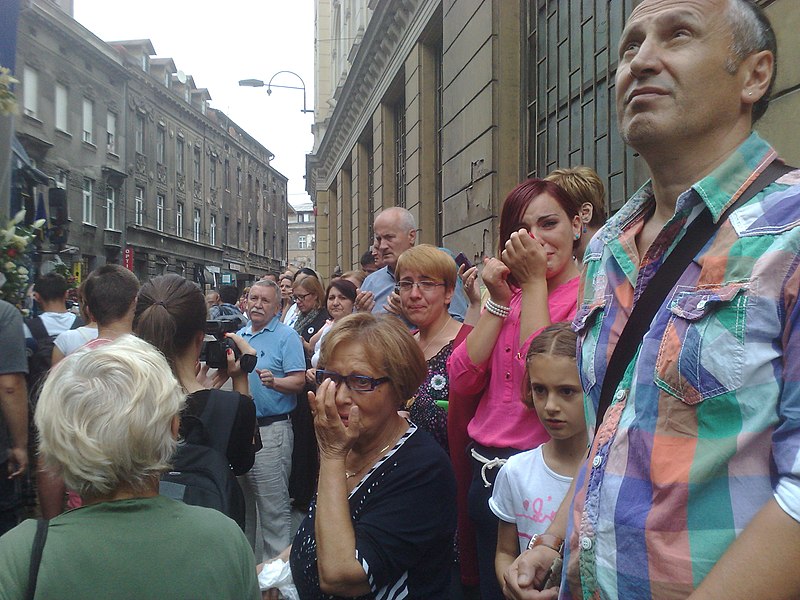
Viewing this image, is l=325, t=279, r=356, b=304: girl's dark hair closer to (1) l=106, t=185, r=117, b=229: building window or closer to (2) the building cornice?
(2) the building cornice

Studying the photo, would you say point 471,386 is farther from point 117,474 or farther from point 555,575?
point 117,474

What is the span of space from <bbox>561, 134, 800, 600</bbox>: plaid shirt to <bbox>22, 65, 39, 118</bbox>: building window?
3126 cm

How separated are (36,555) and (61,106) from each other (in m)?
34.3

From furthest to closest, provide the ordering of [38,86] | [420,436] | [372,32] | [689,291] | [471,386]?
[38,86]
[372,32]
[471,386]
[420,436]
[689,291]

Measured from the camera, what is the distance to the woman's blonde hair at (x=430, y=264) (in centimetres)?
398

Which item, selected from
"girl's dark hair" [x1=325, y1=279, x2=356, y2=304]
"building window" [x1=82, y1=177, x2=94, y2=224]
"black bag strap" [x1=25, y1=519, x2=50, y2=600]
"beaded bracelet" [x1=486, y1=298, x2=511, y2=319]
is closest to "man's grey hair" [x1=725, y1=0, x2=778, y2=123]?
"beaded bracelet" [x1=486, y1=298, x2=511, y2=319]

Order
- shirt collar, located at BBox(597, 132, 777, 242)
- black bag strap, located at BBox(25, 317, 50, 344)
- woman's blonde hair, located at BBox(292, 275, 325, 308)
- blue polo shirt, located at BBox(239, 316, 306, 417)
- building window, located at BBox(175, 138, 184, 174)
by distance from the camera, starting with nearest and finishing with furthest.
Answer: shirt collar, located at BBox(597, 132, 777, 242) → blue polo shirt, located at BBox(239, 316, 306, 417) → black bag strap, located at BBox(25, 317, 50, 344) → woman's blonde hair, located at BBox(292, 275, 325, 308) → building window, located at BBox(175, 138, 184, 174)

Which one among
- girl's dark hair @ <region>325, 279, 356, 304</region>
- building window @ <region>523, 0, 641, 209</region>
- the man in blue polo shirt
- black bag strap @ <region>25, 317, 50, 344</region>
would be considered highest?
building window @ <region>523, 0, 641, 209</region>

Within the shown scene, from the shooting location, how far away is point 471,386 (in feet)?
10.2

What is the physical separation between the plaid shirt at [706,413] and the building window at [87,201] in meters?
37.3

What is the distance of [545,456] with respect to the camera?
2621 mm

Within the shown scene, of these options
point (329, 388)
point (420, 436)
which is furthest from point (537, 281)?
point (329, 388)

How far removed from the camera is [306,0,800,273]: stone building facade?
6258 millimetres

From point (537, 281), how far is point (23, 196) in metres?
5.77
